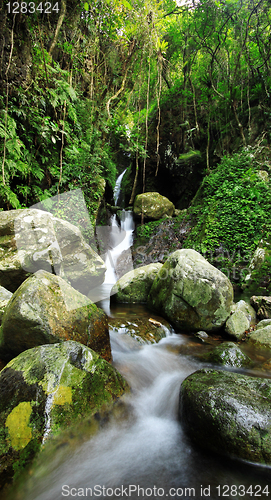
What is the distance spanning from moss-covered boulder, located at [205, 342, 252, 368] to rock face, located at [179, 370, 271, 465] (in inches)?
46.4

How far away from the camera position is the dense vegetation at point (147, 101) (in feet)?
20.3

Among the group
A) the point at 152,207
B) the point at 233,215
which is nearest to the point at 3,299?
the point at 233,215

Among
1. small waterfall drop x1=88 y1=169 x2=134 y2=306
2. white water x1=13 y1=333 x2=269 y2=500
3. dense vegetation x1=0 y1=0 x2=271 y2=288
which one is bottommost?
small waterfall drop x1=88 y1=169 x2=134 y2=306

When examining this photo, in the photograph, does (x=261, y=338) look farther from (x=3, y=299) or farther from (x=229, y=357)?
(x=3, y=299)

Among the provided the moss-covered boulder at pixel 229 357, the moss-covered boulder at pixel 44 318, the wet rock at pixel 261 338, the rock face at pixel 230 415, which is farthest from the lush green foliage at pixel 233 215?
the moss-covered boulder at pixel 44 318

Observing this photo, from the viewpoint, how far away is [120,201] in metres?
14.7

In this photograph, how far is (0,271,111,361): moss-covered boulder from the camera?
8.51 feet

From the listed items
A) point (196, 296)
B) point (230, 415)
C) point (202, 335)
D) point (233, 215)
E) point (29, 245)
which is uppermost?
point (29, 245)

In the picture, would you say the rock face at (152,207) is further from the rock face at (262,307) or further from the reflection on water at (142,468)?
the reflection on water at (142,468)

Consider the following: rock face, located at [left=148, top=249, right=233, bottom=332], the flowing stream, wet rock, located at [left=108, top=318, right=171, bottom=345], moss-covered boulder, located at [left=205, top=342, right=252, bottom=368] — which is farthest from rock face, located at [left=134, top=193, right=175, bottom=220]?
the flowing stream

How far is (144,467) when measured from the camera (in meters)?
2.10

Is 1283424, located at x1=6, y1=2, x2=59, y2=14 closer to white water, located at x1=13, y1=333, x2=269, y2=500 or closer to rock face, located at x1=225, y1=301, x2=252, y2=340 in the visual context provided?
white water, located at x1=13, y1=333, x2=269, y2=500

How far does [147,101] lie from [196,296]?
6736mm

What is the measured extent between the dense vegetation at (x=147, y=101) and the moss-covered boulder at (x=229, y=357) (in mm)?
3350
